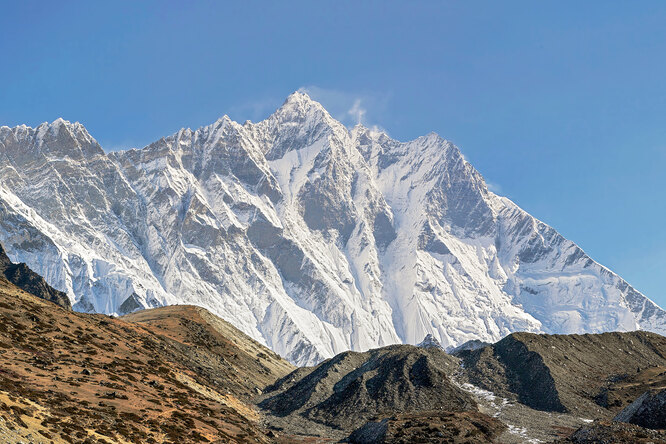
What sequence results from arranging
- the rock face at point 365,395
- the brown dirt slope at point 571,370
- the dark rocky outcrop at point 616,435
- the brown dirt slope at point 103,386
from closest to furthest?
the brown dirt slope at point 103,386, the dark rocky outcrop at point 616,435, the rock face at point 365,395, the brown dirt slope at point 571,370

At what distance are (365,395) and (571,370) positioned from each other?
5098cm

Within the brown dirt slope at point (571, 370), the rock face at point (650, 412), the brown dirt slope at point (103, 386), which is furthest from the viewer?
the brown dirt slope at point (571, 370)

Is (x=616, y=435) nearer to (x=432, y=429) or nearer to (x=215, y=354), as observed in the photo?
(x=432, y=429)

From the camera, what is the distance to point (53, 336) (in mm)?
101812

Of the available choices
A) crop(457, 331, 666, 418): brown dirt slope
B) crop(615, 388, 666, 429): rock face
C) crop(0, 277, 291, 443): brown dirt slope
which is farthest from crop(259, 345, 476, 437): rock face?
crop(615, 388, 666, 429): rock face

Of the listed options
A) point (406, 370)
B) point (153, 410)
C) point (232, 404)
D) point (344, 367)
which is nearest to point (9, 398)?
point (153, 410)

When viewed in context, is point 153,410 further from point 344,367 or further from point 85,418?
point 344,367

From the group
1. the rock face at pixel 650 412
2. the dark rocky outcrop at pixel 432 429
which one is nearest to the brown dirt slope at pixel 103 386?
the dark rocky outcrop at pixel 432 429

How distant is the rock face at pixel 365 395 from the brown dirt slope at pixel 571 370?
11.6 meters

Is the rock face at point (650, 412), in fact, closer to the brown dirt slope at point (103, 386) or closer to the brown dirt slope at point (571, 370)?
the brown dirt slope at point (571, 370)

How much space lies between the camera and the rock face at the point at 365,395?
389ft

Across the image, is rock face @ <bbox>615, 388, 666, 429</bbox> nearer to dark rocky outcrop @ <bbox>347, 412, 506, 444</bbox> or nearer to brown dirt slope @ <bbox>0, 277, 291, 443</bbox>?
dark rocky outcrop @ <bbox>347, 412, 506, 444</bbox>

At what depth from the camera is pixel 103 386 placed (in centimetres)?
8512

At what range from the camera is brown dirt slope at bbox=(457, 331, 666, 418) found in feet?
406
